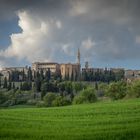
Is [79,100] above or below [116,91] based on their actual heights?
below

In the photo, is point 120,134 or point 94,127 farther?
point 94,127

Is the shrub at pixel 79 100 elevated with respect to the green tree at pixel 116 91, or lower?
lower

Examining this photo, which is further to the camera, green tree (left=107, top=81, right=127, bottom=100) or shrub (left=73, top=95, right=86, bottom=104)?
green tree (left=107, top=81, right=127, bottom=100)

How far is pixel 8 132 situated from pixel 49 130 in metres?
1.95

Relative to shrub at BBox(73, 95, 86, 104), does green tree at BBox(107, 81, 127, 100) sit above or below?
above

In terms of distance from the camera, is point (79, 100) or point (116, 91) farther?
point (116, 91)

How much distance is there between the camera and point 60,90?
623 ft

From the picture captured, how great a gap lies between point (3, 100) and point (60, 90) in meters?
70.2

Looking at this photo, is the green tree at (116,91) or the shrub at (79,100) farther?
the green tree at (116,91)

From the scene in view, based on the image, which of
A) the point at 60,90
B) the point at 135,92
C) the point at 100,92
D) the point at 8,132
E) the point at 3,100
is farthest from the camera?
the point at 60,90

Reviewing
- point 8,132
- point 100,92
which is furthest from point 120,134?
point 100,92

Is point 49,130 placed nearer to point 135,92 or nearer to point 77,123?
point 77,123

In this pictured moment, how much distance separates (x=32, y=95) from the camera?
165750 mm

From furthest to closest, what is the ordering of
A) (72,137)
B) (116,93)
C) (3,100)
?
(3,100), (116,93), (72,137)
